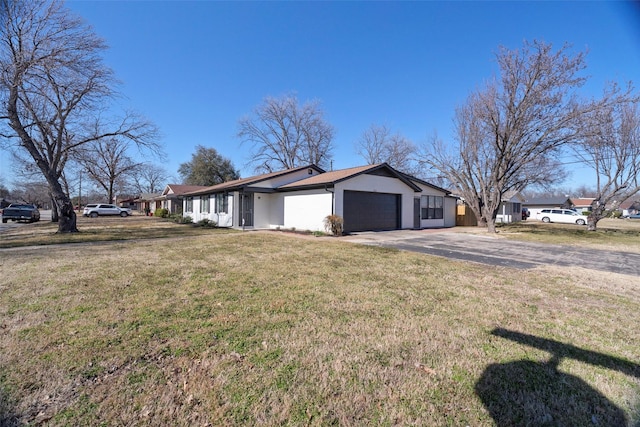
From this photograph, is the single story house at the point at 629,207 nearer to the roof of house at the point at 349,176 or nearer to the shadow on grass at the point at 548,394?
the roof of house at the point at 349,176

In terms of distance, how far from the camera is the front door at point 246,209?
17812 millimetres

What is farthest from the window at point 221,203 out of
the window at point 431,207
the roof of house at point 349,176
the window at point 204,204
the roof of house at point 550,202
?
the roof of house at point 550,202

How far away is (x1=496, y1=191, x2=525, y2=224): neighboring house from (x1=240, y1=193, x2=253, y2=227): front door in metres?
27.1

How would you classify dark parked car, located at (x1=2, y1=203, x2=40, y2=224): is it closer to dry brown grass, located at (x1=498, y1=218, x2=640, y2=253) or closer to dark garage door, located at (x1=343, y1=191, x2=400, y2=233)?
dark garage door, located at (x1=343, y1=191, x2=400, y2=233)

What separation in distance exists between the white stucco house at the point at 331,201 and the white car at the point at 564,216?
20.1m

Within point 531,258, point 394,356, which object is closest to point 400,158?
point 531,258

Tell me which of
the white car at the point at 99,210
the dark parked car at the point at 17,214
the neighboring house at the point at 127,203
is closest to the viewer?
the dark parked car at the point at 17,214

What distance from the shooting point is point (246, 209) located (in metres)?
18.0

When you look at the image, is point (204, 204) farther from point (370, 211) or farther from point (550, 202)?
point (550, 202)

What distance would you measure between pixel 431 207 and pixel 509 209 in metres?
18.9

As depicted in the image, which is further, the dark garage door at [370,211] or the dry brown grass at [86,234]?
the dark garage door at [370,211]

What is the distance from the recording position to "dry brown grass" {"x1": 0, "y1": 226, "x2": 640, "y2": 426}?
6.95 ft

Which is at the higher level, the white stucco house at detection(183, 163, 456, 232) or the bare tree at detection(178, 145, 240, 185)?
the bare tree at detection(178, 145, 240, 185)

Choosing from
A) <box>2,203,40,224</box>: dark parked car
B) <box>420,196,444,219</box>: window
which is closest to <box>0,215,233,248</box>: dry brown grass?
<box>2,203,40,224</box>: dark parked car
